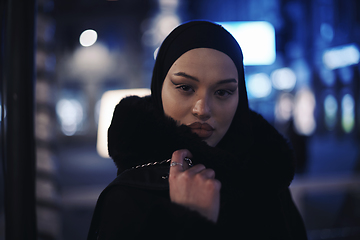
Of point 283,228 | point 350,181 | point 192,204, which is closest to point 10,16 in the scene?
point 192,204

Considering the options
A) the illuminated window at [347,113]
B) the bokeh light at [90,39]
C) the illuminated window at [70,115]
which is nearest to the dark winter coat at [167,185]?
the bokeh light at [90,39]

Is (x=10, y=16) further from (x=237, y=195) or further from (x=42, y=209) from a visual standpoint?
(x=42, y=209)

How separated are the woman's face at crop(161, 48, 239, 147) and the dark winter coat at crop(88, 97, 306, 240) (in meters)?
0.06

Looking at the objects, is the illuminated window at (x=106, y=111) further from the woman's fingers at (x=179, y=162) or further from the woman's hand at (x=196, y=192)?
the woman's hand at (x=196, y=192)

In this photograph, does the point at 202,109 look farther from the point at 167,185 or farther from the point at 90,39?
the point at 90,39

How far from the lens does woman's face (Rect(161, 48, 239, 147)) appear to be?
980 mm

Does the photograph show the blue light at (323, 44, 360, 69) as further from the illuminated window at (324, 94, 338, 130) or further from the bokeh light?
A: the bokeh light

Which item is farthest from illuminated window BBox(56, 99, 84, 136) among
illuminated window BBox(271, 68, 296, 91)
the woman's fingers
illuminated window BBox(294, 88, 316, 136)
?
the woman's fingers

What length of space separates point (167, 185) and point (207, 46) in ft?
1.79

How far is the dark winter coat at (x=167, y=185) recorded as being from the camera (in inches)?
29.1

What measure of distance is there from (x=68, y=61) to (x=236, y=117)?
16324mm

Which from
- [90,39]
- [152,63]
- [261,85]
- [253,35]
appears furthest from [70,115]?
[253,35]

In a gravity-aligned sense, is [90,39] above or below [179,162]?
above

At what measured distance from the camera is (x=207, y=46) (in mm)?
1017
